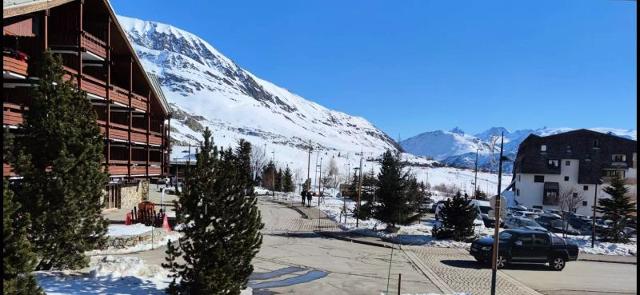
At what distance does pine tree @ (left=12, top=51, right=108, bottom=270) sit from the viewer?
11992 millimetres

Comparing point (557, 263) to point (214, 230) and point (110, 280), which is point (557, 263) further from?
point (110, 280)

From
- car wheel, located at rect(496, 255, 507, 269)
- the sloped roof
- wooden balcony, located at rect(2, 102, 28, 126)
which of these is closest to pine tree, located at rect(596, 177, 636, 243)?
car wheel, located at rect(496, 255, 507, 269)

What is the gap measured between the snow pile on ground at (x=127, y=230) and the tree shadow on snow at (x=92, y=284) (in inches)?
362

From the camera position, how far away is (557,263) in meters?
21.8

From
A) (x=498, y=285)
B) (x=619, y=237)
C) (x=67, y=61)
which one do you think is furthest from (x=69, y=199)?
(x=619, y=237)

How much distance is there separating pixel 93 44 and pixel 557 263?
85.2 feet

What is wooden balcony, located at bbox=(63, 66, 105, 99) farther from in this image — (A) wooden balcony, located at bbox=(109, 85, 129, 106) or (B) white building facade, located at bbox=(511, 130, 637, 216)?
(B) white building facade, located at bbox=(511, 130, 637, 216)

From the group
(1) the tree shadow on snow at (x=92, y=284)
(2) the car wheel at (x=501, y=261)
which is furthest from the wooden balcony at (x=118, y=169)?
(2) the car wheel at (x=501, y=261)

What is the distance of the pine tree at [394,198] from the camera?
3072 centimetres

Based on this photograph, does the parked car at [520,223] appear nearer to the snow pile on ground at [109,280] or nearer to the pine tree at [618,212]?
the pine tree at [618,212]

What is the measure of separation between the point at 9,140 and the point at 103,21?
72.5 ft

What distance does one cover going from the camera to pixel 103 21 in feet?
97.8

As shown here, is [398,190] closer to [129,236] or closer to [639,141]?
[129,236]

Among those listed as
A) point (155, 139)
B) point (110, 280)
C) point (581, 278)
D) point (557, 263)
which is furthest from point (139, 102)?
point (581, 278)
